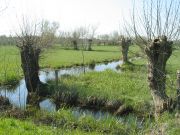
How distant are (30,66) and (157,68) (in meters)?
11.7

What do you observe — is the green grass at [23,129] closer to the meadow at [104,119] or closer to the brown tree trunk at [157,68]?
the meadow at [104,119]

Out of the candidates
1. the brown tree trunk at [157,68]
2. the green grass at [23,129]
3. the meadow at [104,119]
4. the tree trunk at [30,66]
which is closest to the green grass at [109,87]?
the meadow at [104,119]

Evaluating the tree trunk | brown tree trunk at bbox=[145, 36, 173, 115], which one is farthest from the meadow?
the tree trunk

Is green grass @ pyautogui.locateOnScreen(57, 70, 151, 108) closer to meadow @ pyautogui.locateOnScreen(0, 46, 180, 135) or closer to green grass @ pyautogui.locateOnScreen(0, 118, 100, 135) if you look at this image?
meadow @ pyautogui.locateOnScreen(0, 46, 180, 135)

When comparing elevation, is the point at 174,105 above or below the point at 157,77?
below

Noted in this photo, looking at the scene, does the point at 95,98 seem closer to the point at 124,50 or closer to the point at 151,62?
the point at 151,62

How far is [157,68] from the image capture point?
16016 mm

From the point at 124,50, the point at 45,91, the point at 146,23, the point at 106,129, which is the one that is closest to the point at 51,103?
the point at 45,91

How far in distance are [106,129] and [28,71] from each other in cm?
1056

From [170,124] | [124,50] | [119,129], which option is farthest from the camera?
[124,50]

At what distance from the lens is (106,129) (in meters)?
14.5

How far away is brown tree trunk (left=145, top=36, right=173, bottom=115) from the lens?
1584 cm

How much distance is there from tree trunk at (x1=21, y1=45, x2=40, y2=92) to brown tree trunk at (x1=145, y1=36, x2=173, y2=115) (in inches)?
407

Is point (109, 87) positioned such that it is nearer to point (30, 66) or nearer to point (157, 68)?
point (30, 66)
